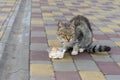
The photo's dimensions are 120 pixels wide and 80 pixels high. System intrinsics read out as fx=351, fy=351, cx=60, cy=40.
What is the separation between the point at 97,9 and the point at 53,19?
8.45ft

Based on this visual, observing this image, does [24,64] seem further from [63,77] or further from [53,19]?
[53,19]

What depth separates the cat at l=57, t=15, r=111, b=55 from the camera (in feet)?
18.0

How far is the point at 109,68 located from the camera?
5.39m

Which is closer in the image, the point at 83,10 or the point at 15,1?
the point at 83,10

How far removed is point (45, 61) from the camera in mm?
5562

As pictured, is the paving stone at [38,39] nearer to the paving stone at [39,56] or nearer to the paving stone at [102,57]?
the paving stone at [39,56]

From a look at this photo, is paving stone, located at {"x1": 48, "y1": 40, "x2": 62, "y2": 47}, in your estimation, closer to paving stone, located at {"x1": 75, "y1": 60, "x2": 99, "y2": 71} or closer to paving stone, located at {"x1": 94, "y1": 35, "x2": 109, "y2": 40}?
paving stone, located at {"x1": 75, "y1": 60, "x2": 99, "y2": 71}

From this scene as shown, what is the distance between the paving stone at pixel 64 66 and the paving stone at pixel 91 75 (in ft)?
0.76

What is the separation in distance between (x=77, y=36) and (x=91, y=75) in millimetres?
927

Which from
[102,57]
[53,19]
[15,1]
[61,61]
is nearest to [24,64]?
[61,61]

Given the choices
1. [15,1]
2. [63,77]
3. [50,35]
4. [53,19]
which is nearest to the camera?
[63,77]

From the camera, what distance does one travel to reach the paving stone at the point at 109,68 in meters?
5.21

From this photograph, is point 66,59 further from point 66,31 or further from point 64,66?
point 66,31

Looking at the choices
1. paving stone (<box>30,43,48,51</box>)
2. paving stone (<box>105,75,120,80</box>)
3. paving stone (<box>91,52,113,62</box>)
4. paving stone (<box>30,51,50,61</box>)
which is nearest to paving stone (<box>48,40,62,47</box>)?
paving stone (<box>30,43,48,51</box>)
